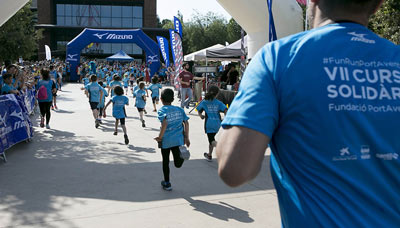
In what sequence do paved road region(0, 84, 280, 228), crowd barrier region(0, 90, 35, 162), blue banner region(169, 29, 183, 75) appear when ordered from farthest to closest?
blue banner region(169, 29, 183, 75) → crowd barrier region(0, 90, 35, 162) → paved road region(0, 84, 280, 228)

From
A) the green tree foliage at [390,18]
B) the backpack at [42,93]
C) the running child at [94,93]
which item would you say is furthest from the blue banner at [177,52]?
the green tree foliage at [390,18]

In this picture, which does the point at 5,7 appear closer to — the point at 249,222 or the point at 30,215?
the point at 30,215

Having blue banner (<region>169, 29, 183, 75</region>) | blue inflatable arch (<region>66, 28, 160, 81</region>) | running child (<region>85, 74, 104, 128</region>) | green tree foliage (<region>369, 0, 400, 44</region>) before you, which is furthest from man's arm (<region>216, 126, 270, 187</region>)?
blue inflatable arch (<region>66, 28, 160, 81</region>)

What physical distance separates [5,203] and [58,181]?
3.66 ft

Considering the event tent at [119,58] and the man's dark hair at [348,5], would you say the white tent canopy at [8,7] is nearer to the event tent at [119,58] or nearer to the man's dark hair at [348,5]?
the man's dark hair at [348,5]

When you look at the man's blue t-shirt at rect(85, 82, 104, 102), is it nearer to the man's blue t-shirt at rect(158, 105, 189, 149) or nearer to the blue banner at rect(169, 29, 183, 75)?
the blue banner at rect(169, 29, 183, 75)

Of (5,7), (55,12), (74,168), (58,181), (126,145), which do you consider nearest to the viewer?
(58,181)

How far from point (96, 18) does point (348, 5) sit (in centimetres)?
5434

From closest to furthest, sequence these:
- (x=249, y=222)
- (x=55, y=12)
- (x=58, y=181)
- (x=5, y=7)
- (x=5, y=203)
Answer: (x=249, y=222)
(x=5, y=203)
(x=58, y=181)
(x=5, y=7)
(x=55, y=12)

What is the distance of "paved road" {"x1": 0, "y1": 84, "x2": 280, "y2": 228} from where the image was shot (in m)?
4.53

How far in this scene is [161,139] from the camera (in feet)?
18.5

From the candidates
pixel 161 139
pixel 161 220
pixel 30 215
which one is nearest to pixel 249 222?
pixel 161 220

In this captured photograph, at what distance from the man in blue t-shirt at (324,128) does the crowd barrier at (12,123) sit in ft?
23.5

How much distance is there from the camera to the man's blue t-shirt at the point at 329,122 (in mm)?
1235
